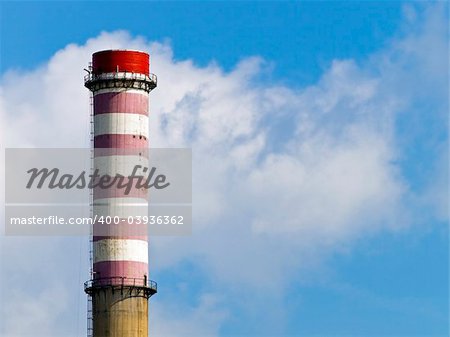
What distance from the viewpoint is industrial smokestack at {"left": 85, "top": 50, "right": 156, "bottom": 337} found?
104562 mm

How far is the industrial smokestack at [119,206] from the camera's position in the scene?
105 meters

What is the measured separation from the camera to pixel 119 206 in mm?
105375

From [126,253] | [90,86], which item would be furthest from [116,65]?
[126,253]

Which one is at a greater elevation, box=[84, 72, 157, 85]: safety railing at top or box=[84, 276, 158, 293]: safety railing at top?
box=[84, 72, 157, 85]: safety railing at top

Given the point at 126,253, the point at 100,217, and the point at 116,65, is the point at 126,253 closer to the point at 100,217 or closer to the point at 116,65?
the point at 100,217

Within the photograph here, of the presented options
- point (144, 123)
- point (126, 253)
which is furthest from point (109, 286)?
point (144, 123)

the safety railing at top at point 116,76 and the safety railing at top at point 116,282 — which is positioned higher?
A: the safety railing at top at point 116,76

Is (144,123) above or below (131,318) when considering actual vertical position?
above

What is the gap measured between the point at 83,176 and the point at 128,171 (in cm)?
236

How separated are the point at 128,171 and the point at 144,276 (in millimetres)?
5477

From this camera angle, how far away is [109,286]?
10431 cm

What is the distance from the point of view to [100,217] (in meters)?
105

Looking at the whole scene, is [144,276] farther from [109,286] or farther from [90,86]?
[90,86]

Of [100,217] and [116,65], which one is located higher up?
[116,65]
